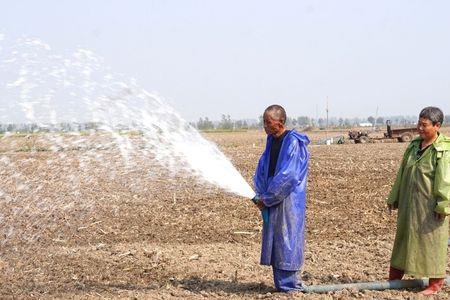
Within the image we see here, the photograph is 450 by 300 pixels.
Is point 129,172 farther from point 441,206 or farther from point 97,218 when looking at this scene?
point 441,206

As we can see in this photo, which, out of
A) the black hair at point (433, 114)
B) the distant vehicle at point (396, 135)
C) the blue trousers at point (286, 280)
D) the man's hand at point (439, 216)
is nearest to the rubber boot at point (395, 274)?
the man's hand at point (439, 216)

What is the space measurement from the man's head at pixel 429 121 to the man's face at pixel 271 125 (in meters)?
1.33

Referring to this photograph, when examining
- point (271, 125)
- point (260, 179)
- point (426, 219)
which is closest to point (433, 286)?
point (426, 219)

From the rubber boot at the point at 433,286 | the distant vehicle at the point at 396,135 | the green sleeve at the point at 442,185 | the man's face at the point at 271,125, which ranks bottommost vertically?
the rubber boot at the point at 433,286

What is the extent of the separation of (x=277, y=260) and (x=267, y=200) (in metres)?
0.57

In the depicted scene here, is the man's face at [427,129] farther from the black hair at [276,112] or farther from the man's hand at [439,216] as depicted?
the black hair at [276,112]

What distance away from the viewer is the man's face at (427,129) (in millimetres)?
5523

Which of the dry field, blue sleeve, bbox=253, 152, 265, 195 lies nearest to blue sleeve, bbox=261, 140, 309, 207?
blue sleeve, bbox=253, 152, 265, 195

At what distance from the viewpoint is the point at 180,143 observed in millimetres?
7352

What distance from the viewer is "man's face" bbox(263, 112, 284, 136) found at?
545cm

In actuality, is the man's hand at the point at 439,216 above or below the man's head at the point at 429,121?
below

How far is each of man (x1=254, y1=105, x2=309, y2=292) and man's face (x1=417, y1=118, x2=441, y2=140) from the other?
1.11 meters

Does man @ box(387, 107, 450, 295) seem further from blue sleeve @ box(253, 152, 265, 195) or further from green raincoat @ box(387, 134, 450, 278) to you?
blue sleeve @ box(253, 152, 265, 195)

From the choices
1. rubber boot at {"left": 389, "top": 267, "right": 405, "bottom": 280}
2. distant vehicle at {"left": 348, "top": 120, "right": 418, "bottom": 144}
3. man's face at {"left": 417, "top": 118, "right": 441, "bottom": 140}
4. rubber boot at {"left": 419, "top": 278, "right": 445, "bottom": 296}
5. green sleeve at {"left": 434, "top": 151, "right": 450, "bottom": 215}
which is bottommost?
rubber boot at {"left": 419, "top": 278, "right": 445, "bottom": 296}
